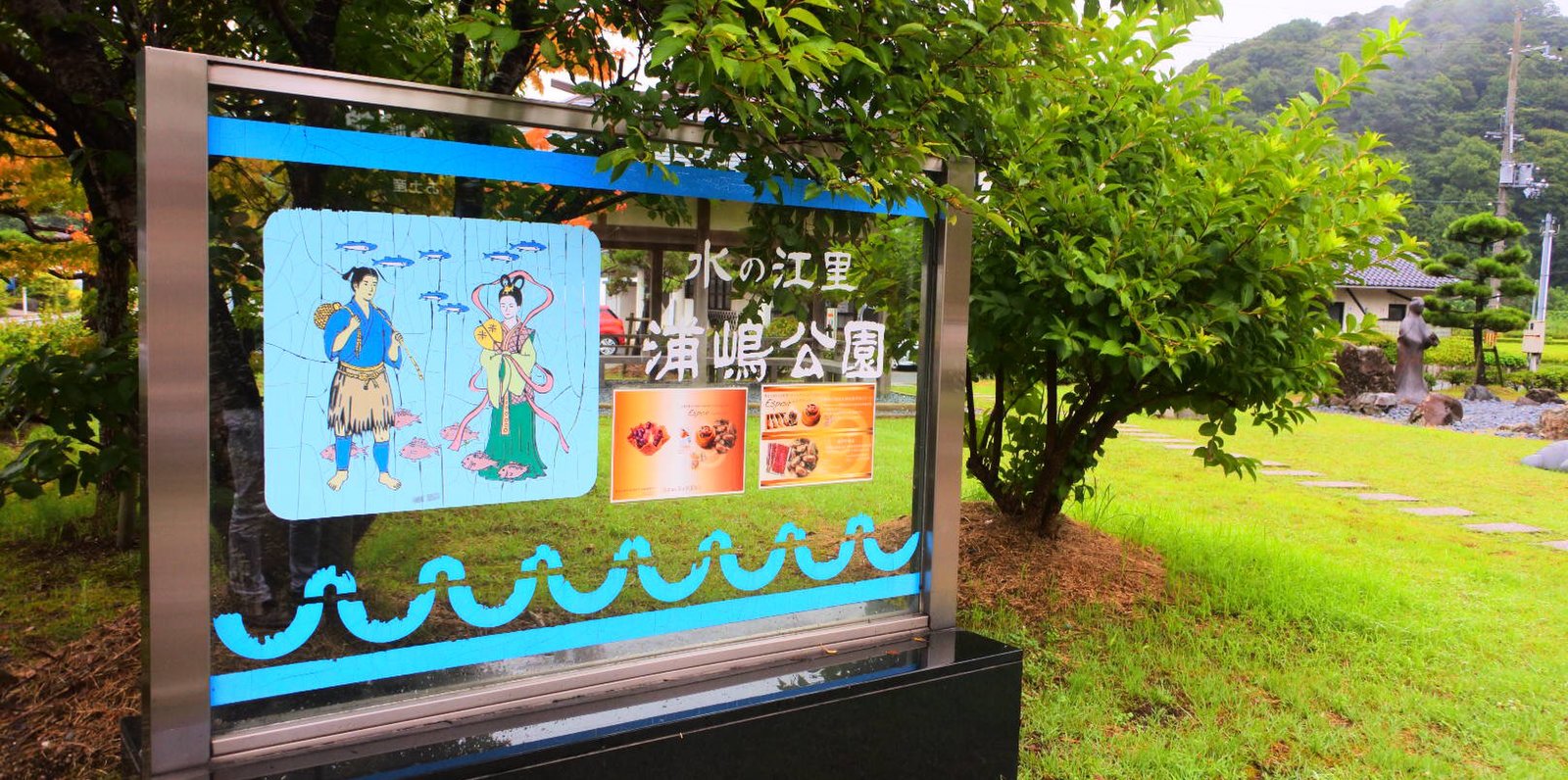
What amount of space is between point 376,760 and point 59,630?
2.66 metres

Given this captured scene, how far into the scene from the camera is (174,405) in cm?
196

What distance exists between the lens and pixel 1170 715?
153 inches

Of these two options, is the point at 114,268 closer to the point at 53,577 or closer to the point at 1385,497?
the point at 53,577

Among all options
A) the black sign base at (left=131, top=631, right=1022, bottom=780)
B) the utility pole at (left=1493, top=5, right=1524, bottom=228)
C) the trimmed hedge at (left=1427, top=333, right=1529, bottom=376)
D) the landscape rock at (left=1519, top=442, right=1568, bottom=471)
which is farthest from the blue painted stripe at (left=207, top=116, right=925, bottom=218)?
the utility pole at (left=1493, top=5, right=1524, bottom=228)

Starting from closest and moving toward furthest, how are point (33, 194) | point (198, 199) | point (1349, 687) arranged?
1. point (198, 199)
2. point (1349, 687)
3. point (33, 194)

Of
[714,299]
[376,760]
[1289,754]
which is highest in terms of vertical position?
[714,299]

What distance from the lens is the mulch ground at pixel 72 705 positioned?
3.05 meters

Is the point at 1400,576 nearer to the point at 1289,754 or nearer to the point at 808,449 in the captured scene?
the point at 1289,754

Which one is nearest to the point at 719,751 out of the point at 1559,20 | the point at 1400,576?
the point at 1400,576

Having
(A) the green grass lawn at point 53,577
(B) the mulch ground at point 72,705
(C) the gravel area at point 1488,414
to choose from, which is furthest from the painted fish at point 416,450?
(C) the gravel area at point 1488,414

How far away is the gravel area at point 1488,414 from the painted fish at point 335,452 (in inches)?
613

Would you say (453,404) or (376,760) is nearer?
(376,760)

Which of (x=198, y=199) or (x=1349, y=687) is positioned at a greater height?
(x=198, y=199)

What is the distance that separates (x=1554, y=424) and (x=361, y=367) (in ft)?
50.8
